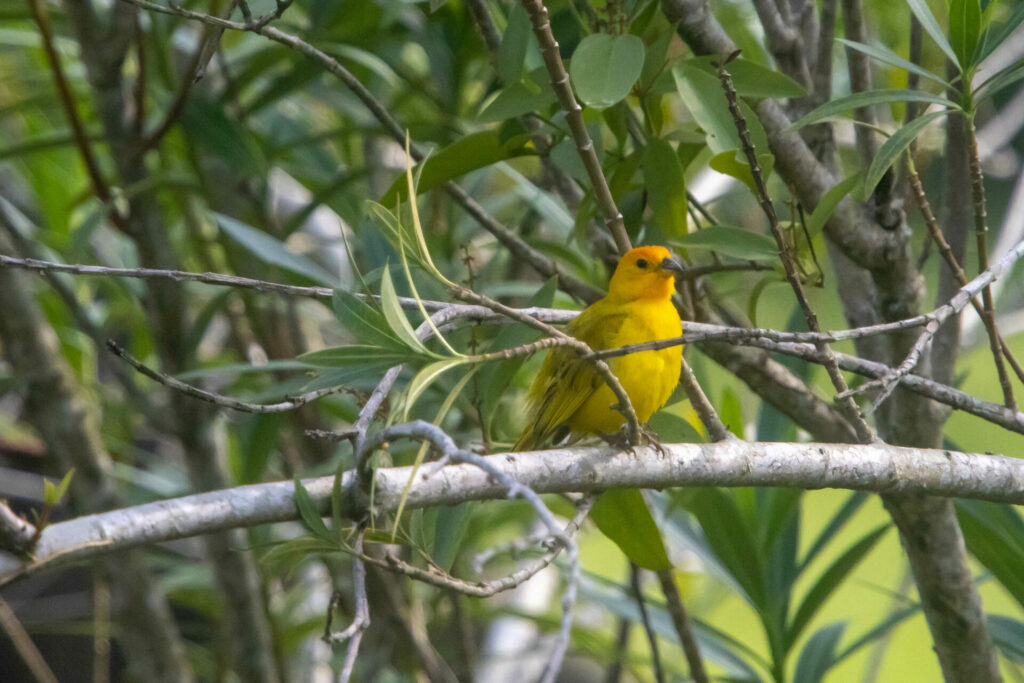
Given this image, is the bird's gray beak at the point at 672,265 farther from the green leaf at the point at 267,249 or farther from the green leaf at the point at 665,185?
the green leaf at the point at 267,249

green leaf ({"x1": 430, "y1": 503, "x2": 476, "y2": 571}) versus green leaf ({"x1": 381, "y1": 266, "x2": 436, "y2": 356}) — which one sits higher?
green leaf ({"x1": 381, "y1": 266, "x2": 436, "y2": 356})

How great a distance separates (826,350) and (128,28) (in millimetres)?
2287

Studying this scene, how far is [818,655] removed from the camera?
2.65 meters

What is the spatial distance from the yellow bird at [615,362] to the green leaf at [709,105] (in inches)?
15.5

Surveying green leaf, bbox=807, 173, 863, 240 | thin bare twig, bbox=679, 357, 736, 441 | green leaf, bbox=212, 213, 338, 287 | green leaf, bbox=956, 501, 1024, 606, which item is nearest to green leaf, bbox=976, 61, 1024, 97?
green leaf, bbox=807, 173, 863, 240

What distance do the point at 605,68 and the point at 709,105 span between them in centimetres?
24

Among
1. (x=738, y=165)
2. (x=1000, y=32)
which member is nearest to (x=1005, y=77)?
(x=1000, y=32)

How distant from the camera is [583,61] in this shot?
5.40 feet

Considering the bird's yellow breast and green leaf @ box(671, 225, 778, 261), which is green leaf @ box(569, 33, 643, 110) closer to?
green leaf @ box(671, 225, 778, 261)

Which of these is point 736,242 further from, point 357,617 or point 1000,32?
point 357,617

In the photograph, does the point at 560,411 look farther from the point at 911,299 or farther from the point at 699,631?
the point at 699,631

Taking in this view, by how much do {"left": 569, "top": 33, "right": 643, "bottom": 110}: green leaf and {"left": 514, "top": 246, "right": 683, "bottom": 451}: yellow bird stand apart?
0.51 metres

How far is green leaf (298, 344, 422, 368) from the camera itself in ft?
4.21

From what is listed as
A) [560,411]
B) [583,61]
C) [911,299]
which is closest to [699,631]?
[560,411]
